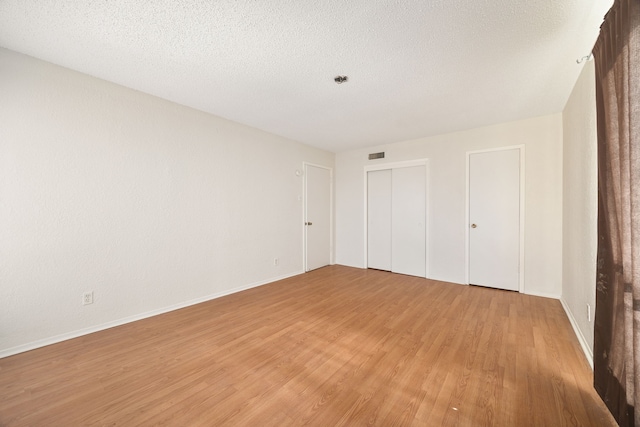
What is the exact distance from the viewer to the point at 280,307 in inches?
115

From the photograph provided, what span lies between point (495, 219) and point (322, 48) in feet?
11.2

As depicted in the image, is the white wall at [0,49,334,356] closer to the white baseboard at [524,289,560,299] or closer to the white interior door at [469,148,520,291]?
the white interior door at [469,148,520,291]

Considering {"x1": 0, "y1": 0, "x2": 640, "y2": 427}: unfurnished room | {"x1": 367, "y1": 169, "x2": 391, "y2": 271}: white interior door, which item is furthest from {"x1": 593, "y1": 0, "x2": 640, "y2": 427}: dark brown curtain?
{"x1": 367, "y1": 169, "x2": 391, "y2": 271}: white interior door

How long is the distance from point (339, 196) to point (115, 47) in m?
4.13

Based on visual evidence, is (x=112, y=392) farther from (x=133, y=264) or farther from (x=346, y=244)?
(x=346, y=244)

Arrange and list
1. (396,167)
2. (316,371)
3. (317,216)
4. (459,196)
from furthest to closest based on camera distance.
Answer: (317,216) → (396,167) → (459,196) → (316,371)

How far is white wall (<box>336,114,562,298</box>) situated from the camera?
3.15 meters

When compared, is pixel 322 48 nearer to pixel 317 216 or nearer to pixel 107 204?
pixel 107 204

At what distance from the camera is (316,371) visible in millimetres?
1748

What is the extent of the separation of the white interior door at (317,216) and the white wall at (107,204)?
4.32 feet

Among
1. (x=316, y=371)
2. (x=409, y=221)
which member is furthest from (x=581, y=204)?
(x=316, y=371)

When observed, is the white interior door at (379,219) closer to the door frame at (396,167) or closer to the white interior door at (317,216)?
the door frame at (396,167)

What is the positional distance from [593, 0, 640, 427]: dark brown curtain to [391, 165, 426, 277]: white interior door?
2.79 m

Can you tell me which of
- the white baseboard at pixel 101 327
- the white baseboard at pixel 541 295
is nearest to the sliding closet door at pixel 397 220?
the white baseboard at pixel 541 295
